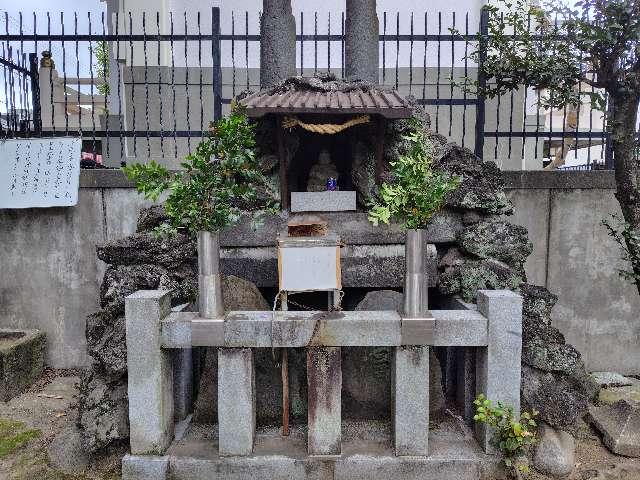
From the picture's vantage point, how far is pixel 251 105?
12.4 ft

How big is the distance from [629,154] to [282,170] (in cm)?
307

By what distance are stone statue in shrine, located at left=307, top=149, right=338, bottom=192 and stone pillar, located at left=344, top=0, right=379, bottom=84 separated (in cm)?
143

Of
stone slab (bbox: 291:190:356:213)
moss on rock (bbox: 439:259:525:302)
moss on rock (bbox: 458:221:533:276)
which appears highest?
stone slab (bbox: 291:190:356:213)

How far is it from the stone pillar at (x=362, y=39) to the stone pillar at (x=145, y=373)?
3.55 meters

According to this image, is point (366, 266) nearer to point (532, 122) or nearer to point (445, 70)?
point (445, 70)

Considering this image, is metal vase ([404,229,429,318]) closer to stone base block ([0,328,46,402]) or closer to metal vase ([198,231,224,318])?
metal vase ([198,231,224,318])

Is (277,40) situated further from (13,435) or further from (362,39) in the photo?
(13,435)

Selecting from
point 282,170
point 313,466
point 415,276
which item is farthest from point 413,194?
point 313,466

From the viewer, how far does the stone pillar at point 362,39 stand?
5.47 metres

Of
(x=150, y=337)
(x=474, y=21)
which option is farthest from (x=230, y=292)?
(x=474, y=21)

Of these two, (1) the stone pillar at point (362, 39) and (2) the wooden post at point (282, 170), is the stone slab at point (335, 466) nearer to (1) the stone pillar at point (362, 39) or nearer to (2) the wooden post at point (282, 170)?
(2) the wooden post at point (282, 170)

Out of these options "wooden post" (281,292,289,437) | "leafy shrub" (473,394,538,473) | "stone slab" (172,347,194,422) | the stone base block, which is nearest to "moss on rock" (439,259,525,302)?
"leafy shrub" (473,394,538,473)

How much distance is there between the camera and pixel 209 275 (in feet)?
11.2

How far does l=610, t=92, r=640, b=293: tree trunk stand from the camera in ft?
13.8
